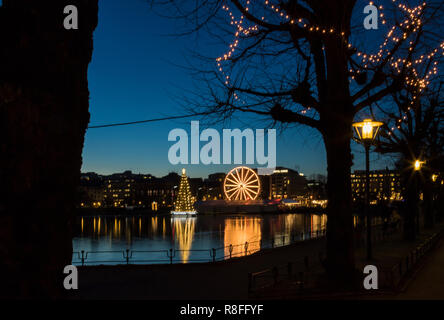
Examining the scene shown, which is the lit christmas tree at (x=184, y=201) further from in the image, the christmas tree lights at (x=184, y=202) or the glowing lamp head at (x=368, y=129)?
the glowing lamp head at (x=368, y=129)

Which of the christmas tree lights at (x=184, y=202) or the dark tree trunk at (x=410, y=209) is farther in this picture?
the christmas tree lights at (x=184, y=202)

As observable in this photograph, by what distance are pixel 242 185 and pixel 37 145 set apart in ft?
297

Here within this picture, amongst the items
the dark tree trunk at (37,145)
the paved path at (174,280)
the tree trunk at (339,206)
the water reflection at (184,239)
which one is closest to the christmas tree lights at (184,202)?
the water reflection at (184,239)

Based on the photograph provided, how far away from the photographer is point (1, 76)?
2721 mm

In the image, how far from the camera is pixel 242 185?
92875 millimetres

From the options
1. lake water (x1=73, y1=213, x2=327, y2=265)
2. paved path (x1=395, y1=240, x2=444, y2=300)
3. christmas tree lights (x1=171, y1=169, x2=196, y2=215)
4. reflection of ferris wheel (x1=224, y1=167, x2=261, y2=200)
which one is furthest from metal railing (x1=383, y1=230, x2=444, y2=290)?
christmas tree lights (x1=171, y1=169, x2=196, y2=215)

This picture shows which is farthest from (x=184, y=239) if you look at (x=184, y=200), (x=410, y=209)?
(x=184, y=200)

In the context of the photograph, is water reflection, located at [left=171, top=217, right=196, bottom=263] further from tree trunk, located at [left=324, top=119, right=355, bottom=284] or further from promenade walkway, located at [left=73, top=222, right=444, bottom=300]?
tree trunk, located at [left=324, top=119, right=355, bottom=284]

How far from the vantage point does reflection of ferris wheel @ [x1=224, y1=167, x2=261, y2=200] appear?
92125 mm

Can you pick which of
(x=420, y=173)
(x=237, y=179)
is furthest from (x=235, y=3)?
(x=237, y=179)

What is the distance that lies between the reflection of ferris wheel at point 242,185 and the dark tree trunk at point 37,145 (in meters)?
88.6

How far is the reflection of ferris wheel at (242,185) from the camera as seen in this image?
9212 cm

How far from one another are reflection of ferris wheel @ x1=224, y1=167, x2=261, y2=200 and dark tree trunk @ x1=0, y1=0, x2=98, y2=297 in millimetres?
88619

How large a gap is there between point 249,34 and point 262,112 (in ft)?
7.03
